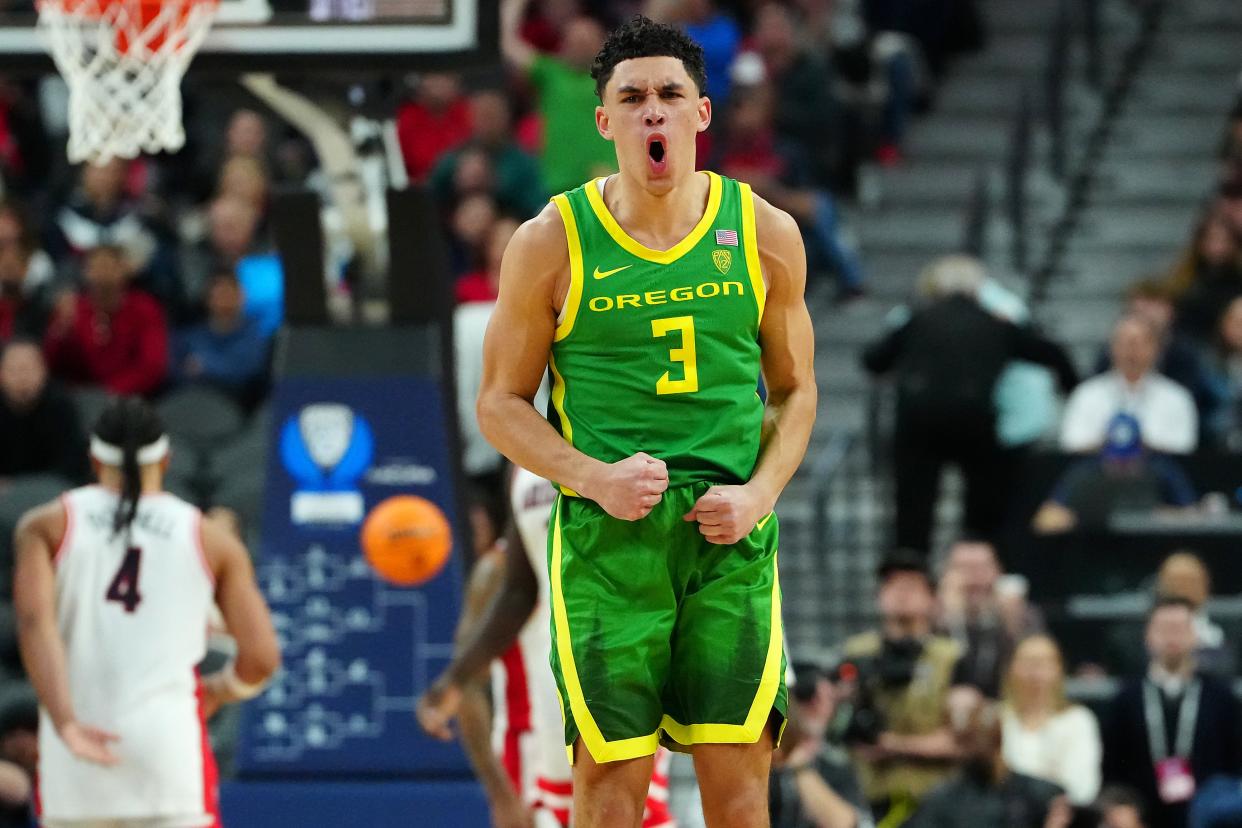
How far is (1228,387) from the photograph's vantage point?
12.7m

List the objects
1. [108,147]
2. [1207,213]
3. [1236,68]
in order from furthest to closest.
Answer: [1236,68] < [1207,213] < [108,147]

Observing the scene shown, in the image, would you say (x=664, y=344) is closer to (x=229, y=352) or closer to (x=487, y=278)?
(x=487, y=278)

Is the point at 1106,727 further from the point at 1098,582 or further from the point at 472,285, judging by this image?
the point at 472,285

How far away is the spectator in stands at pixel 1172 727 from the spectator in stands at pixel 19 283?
667 cm

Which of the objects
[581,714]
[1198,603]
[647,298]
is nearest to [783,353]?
[647,298]

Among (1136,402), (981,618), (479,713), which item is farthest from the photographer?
(1136,402)

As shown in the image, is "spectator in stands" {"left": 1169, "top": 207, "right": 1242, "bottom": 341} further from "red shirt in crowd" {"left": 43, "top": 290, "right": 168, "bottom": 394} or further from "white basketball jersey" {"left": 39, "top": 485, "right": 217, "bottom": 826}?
"white basketball jersey" {"left": 39, "top": 485, "right": 217, "bottom": 826}

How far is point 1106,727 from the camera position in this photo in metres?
10.5

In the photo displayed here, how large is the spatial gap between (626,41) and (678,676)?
1.37 meters

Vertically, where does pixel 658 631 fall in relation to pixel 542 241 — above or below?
below

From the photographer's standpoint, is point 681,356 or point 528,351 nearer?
point 681,356

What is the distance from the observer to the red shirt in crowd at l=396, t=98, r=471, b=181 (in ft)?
48.7

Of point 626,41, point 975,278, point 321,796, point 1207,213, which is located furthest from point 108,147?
point 1207,213

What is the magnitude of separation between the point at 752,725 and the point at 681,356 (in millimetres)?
805
